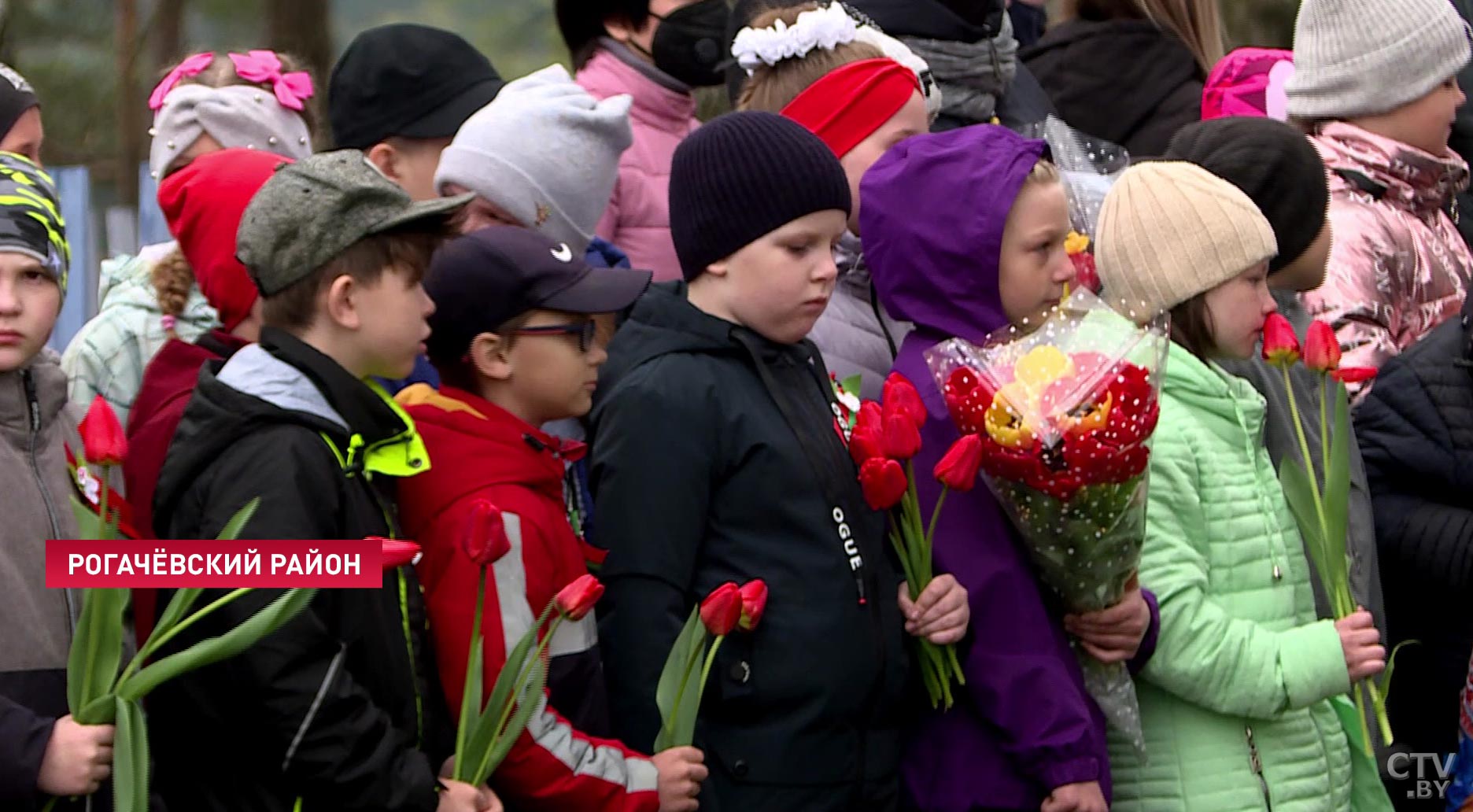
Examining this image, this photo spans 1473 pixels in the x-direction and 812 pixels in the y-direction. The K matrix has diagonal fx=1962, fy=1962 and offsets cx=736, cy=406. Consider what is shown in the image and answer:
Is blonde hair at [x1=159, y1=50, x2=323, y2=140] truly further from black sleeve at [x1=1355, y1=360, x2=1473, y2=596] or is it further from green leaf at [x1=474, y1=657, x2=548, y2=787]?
black sleeve at [x1=1355, y1=360, x2=1473, y2=596]

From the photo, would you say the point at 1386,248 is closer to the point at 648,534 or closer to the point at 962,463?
the point at 962,463

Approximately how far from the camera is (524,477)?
3.27 m

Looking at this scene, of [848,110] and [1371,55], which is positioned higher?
[848,110]

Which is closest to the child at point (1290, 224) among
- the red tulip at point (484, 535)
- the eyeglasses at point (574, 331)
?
the eyeglasses at point (574, 331)

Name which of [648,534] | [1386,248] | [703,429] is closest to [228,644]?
[648,534]

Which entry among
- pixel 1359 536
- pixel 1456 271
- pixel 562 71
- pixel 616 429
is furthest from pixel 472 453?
pixel 1456 271

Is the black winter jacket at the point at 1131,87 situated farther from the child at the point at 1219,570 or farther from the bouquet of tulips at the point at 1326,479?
the bouquet of tulips at the point at 1326,479

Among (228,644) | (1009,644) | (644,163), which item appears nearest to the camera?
(228,644)

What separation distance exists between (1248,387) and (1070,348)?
73 centimetres

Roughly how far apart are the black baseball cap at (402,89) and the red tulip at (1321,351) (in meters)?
2.07

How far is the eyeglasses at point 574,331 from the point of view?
3408 mm

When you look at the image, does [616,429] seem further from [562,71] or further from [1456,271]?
[1456,271]

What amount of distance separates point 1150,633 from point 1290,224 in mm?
1200

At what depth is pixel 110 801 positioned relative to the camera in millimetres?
3092
